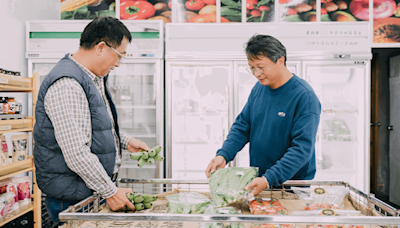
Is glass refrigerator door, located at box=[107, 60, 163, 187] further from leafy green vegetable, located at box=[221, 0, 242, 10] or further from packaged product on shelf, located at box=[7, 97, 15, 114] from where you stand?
leafy green vegetable, located at box=[221, 0, 242, 10]

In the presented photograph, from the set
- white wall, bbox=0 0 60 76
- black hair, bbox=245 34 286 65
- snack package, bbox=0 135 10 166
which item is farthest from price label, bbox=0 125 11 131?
black hair, bbox=245 34 286 65

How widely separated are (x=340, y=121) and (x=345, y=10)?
5.19 ft

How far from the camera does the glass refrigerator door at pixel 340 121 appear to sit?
342cm

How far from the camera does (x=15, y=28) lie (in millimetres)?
3266

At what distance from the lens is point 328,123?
3.63 m

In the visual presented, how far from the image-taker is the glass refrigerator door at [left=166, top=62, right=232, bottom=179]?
139 inches

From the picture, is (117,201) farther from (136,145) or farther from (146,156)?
(136,145)

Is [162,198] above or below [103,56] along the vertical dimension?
below

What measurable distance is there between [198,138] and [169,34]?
1.37m

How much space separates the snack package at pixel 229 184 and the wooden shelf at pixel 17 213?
6.78ft

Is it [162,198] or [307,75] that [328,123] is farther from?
[162,198]

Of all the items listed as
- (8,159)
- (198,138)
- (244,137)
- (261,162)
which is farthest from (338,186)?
(8,159)

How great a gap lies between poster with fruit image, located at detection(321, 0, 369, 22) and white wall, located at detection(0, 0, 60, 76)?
12.9 feet

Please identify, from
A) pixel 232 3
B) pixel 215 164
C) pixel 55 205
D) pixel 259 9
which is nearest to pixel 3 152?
pixel 55 205
